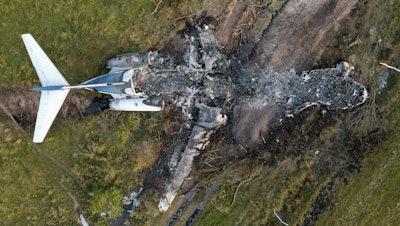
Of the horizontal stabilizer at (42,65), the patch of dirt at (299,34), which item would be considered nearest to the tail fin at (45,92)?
the horizontal stabilizer at (42,65)

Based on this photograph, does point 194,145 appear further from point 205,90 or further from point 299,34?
point 299,34

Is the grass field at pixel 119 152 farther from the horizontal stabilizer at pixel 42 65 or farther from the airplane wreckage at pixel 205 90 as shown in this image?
the horizontal stabilizer at pixel 42 65

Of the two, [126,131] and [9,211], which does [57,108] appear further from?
[9,211]

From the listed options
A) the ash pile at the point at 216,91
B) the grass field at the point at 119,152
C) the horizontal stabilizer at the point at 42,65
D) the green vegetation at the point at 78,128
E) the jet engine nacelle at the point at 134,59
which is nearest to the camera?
the horizontal stabilizer at the point at 42,65

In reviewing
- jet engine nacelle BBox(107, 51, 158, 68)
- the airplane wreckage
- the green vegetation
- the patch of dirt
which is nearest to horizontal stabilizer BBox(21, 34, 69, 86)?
the airplane wreckage

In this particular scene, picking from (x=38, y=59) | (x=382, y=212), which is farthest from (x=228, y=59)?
(x=382, y=212)

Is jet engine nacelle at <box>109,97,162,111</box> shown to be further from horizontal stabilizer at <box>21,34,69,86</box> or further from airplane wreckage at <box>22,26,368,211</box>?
horizontal stabilizer at <box>21,34,69,86</box>
